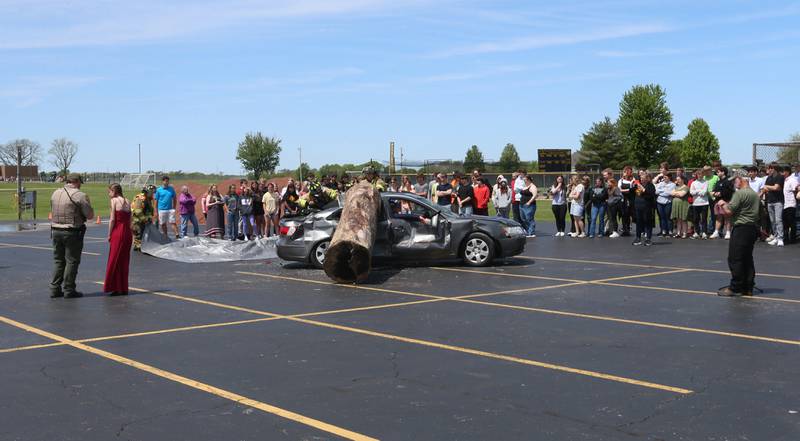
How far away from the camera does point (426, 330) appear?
9.35 meters

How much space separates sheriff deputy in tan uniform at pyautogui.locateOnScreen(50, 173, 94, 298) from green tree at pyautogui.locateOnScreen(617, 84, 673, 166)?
84415 millimetres

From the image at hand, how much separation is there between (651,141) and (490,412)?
89923 millimetres

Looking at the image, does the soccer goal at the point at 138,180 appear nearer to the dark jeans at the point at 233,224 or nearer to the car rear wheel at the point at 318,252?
the dark jeans at the point at 233,224

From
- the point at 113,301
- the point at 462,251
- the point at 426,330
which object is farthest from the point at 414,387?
the point at 462,251

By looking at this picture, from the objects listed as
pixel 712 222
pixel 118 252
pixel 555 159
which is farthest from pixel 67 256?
pixel 555 159

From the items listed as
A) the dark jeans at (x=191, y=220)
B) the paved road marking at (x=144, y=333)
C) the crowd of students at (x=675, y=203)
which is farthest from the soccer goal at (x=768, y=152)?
the paved road marking at (x=144, y=333)

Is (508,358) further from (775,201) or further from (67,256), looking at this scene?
(775,201)

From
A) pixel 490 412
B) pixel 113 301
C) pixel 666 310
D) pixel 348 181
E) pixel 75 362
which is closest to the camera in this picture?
pixel 490 412

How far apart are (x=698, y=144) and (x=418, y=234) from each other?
9032 cm

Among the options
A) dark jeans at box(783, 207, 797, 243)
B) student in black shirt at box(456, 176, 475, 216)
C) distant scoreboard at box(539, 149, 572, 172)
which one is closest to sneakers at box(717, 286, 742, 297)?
dark jeans at box(783, 207, 797, 243)

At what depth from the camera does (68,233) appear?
12195 mm

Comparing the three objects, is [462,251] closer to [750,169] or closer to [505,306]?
[505,306]

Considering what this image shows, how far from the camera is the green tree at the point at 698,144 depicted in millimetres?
98750

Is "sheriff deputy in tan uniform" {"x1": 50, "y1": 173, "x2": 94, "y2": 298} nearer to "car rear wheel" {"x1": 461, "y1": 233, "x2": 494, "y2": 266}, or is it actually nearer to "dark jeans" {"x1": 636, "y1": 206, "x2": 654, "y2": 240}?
"car rear wheel" {"x1": 461, "y1": 233, "x2": 494, "y2": 266}
